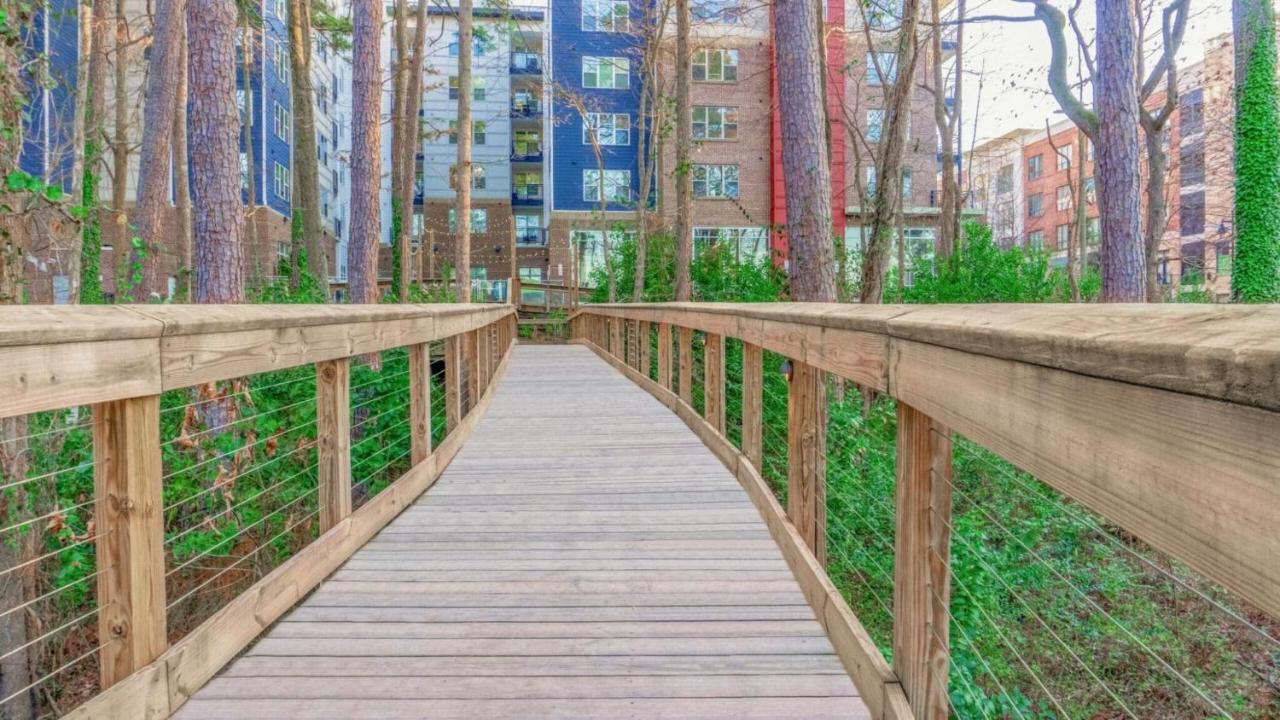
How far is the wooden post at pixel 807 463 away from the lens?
378cm

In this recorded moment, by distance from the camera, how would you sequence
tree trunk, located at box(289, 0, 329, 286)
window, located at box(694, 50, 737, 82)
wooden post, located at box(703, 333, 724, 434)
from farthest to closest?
window, located at box(694, 50, 737, 82) → tree trunk, located at box(289, 0, 329, 286) → wooden post, located at box(703, 333, 724, 434)

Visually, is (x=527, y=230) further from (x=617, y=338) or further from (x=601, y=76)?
(x=617, y=338)

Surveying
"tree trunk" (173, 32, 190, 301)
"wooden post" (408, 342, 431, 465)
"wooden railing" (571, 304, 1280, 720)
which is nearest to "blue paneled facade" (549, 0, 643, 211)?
"tree trunk" (173, 32, 190, 301)

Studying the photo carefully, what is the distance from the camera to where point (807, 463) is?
3.81m

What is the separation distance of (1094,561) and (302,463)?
25.4 feet

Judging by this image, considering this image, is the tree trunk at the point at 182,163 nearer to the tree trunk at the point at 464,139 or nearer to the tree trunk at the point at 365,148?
the tree trunk at the point at 365,148

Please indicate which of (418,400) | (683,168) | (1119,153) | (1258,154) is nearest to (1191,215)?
(1258,154)

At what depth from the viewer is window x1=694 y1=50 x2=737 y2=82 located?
102 ft

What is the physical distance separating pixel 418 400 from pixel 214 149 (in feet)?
11.6

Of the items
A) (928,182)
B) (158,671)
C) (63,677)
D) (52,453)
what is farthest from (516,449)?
(928,182)

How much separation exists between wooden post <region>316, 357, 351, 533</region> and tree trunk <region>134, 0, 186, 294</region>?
35.3 ft

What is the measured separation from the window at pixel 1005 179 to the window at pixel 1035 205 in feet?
4.18

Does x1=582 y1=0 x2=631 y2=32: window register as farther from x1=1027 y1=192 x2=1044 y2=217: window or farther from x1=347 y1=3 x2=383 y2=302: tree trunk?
x1=1027 y1=192 x2=1044 y2=217: window

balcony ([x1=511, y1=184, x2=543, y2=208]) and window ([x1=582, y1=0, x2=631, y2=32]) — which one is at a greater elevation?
window ([x1=582, y1=0, x2=631, y2=32])
